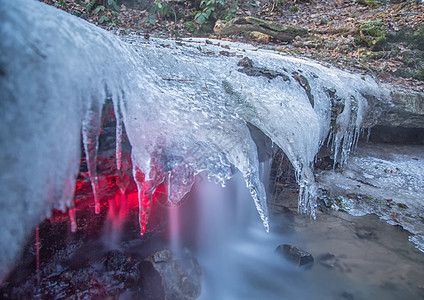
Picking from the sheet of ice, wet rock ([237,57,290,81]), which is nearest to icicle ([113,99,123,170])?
the sheet of ice

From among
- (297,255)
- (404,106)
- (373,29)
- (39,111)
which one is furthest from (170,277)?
(373,29)

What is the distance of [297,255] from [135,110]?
2.38 metres

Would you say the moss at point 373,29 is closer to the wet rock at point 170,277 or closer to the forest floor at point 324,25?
the forest floor at point 324,25

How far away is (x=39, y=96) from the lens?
138 centimetres

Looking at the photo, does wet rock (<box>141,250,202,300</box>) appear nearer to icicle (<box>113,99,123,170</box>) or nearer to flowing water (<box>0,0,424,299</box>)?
flowing water (<box>0,0,424,299</box>)

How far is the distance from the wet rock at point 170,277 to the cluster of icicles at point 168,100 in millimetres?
428

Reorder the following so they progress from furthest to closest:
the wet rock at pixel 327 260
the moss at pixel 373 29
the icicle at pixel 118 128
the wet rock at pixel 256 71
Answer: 1. the moss at pixel 373 29
2. the wet rock at pixel 256 71
3. the wet rock at pixel 327 260
4. the icicle at pixel 118 128

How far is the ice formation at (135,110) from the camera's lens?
4.45 ft

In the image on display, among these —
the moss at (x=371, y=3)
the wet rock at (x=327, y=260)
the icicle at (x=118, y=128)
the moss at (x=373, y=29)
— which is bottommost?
the wet rock at (x=327, y=260)

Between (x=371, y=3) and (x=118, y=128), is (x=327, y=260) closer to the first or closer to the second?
(x=118, y=128)

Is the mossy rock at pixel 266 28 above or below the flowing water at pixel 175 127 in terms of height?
above

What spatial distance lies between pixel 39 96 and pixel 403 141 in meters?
7.25

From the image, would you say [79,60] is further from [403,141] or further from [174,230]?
[403,141]

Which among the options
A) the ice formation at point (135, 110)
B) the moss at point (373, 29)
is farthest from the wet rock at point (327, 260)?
the moss at point (373, 29)
